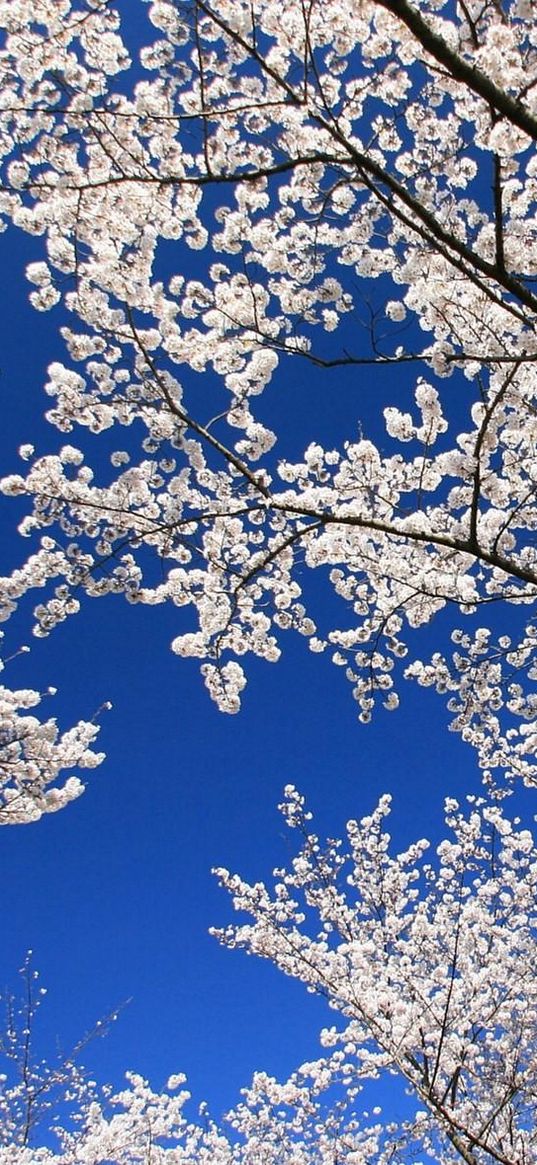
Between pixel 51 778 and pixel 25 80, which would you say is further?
pixel 51 778

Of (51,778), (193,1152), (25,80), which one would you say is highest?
(25,80)

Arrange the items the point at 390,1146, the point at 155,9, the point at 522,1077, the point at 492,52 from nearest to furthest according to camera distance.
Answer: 1. the point at 492,52
2. the point at 155,9
3. the point at 522,1077
4. the point at 390,1146

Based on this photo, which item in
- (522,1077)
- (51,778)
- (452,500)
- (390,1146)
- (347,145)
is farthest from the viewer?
(390,1146)

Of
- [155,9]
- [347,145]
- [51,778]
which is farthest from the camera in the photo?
[51,778]

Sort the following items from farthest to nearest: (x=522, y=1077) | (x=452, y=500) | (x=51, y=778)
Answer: (x=522, y=1077)
(x=51, y=778)
(x=452, y=500)

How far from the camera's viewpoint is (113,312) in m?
4.70

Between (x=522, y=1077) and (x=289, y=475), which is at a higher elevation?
(x=289, y=475)

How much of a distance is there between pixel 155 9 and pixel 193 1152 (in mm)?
17418

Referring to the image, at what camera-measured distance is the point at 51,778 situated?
5.93m

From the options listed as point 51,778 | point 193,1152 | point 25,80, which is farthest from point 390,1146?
point 25,80

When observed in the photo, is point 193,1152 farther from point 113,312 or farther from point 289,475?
point 113,312

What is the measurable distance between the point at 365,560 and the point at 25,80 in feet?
12.4

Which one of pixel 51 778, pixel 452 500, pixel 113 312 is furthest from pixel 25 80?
pixel 51 778

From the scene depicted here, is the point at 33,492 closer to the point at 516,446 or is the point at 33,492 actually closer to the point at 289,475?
the point at 289,475
